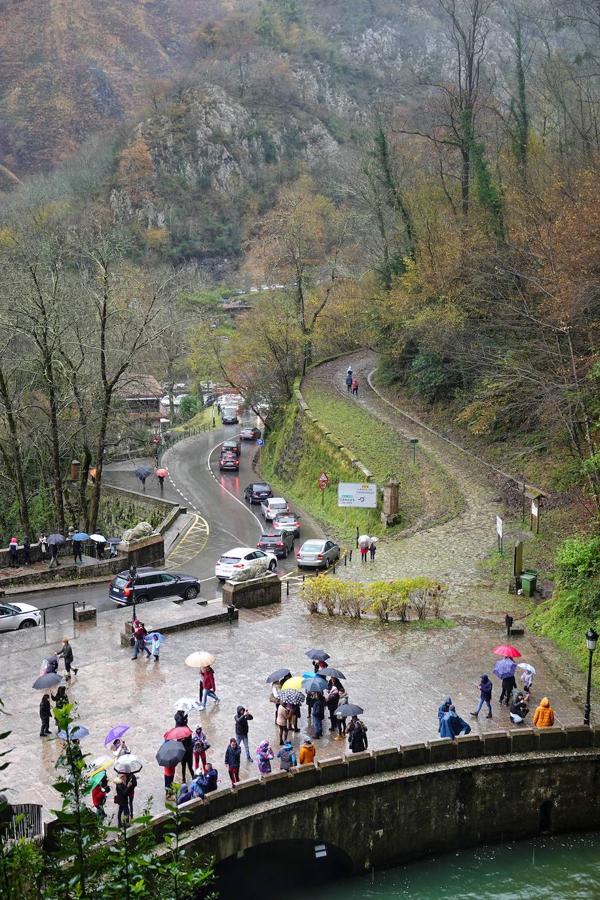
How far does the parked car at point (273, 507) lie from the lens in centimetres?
4228

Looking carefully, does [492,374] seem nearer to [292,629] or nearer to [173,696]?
[292,629]

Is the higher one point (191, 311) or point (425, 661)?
point (191, 311)

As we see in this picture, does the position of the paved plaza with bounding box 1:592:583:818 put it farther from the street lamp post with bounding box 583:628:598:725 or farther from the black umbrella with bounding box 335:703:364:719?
the black umbrella with bounding box 335:703:364:719

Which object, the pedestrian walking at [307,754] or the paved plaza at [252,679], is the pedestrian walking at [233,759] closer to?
the paved plaza at [252,679]

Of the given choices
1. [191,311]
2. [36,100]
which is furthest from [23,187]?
[191,311]

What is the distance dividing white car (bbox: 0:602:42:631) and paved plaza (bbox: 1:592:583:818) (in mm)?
2214

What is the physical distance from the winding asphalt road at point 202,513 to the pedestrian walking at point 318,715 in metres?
10.1

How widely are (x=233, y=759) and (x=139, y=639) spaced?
22.4ft

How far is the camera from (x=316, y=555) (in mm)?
32594

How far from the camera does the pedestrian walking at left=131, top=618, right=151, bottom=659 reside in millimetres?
22688

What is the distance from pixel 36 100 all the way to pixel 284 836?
183979 mm

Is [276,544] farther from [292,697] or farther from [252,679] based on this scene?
[292,697]

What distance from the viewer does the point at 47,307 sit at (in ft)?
118

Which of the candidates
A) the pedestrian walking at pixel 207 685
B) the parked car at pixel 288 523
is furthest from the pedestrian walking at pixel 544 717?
the parked car at pixel 288 523
